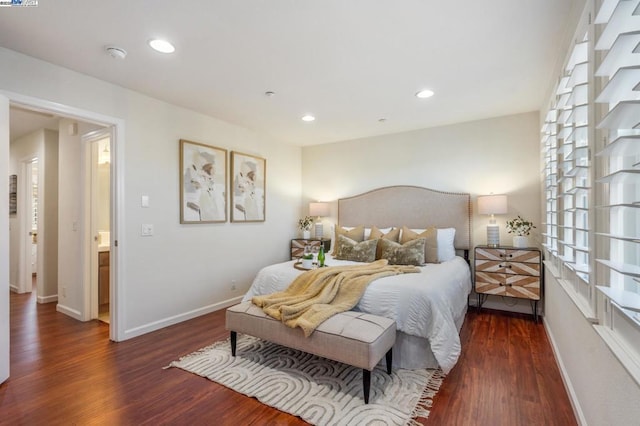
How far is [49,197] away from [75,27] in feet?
11.5

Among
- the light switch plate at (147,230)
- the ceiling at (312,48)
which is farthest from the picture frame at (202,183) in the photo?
the ceiling at (312,48)

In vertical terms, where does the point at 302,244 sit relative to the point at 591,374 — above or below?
above

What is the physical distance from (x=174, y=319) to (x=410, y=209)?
10.8 ft

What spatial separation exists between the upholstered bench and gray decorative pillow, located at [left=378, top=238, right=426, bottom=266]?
4.18ft

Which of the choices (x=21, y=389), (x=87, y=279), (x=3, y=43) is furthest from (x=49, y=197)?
(x=21, y=389)

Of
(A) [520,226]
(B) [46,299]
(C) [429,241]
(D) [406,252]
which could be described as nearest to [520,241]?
(A) [520,226]

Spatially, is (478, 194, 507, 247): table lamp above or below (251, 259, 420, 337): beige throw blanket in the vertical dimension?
above

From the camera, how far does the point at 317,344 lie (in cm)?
221

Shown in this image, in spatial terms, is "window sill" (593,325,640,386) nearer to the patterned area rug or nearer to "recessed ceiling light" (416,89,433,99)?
the patterned area rug

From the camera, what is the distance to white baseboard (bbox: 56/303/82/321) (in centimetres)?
377

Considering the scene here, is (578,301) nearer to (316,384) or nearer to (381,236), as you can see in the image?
(316,384)

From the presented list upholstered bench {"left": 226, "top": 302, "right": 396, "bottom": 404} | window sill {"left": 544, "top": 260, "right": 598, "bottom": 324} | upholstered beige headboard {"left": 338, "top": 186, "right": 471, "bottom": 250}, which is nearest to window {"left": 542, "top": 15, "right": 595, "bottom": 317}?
window sill {"left": 544, "top": 260, "right": 598, "bottom": 324}

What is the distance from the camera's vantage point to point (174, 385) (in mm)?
2289

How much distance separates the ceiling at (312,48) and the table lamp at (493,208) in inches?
41.1
